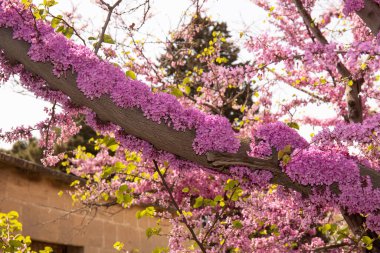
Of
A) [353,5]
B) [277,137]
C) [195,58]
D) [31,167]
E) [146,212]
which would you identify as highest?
[195,58]

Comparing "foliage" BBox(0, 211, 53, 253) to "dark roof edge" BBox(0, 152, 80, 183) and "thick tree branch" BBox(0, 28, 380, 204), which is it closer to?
"dark roof edge" BBox(0, 152, 80, 183)

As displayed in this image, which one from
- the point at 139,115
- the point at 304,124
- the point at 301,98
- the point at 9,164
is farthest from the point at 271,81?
the point at 139,115

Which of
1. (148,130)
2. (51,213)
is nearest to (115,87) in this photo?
(148,130)

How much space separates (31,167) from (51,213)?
0.99m

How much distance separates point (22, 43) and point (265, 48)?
12.2 ft

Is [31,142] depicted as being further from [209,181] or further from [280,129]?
[280,129]

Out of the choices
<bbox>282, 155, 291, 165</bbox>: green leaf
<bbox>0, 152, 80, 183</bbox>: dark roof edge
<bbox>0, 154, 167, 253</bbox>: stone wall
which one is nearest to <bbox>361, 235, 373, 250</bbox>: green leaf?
<bbox>282, 155, 291, 165</bbox>: green leaf

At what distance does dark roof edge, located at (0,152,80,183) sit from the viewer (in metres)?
7.01

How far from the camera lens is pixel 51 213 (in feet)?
26.1

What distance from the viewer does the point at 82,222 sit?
8.14 m

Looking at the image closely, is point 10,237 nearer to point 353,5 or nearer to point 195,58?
point 353,5

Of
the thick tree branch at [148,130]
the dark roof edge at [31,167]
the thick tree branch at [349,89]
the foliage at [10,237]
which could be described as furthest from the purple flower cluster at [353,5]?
the dark roof edge at [31,167]

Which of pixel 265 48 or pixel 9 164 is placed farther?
pixel 9 164

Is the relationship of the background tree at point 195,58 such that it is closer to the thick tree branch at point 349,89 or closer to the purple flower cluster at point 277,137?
the thick tree branch at point 349,89
